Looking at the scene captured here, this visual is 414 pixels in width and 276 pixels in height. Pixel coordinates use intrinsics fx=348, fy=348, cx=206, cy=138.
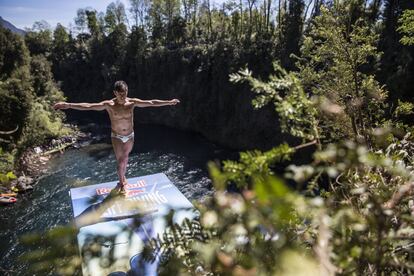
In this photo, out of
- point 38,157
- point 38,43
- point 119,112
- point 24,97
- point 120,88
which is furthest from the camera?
point 38,43

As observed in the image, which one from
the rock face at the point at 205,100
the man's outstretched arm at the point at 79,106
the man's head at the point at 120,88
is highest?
the man's head at the point at 120,88

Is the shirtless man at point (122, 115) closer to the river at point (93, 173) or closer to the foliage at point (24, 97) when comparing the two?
the river at point (93, 173)

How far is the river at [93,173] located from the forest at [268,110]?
232cm

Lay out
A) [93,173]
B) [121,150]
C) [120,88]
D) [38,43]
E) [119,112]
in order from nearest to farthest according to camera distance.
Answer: [120,88] → [119,112] → [121,150] → [93,173] → [38,43]

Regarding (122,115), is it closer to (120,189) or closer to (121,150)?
(121,150)

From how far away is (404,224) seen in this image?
1385mm

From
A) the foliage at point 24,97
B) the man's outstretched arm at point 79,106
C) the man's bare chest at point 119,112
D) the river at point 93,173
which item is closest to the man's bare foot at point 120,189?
the man's bare chest at point 119,112

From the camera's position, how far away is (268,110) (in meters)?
26.1

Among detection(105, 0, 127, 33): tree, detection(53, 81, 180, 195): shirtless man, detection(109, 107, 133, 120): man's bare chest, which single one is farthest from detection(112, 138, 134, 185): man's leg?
detection(105, 0, 127, 33): tree

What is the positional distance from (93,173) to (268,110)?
13.3 m

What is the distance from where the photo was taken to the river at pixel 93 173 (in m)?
13.9

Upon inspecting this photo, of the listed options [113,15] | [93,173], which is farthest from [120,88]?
[113,15]

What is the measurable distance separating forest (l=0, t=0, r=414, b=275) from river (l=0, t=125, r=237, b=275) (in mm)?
2317

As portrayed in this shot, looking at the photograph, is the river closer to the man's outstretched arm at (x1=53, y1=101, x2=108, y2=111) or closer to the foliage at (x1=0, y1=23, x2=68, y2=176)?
the foliage at (x1=0, y1=23, x2=68, y2=176)
